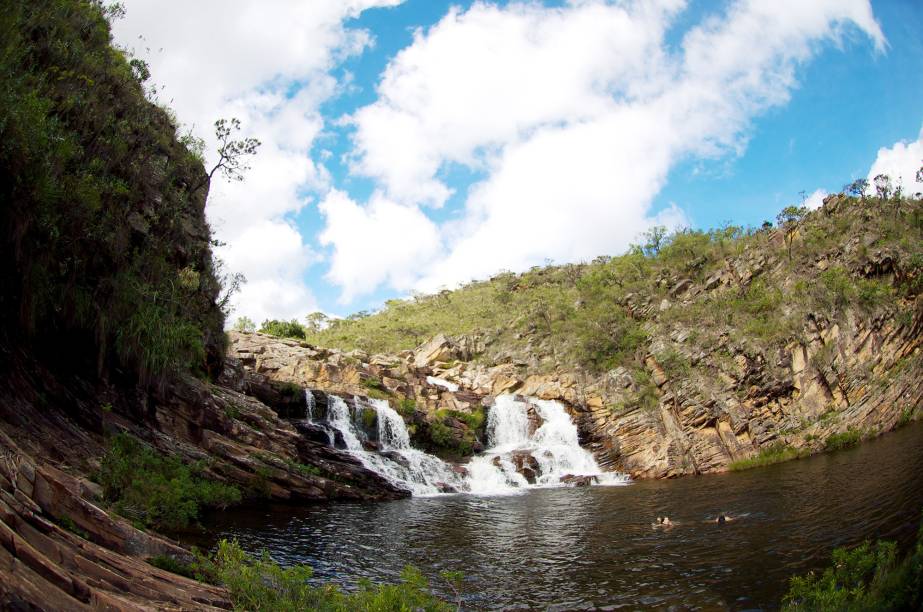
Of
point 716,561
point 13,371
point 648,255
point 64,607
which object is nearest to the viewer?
point 64,607

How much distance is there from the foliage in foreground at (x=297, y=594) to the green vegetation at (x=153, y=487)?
651 centimetres

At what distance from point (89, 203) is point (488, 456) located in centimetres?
3056

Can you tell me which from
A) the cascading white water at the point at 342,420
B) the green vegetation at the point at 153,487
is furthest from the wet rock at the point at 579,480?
the green vegetation at the point at 153,487

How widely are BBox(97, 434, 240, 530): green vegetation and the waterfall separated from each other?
37.5ft

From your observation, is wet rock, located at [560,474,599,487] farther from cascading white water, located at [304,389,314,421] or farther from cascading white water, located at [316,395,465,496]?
cascading white water, located at [304,389,314,421]

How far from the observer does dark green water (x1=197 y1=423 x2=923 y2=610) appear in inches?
550

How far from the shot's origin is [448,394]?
163 ft

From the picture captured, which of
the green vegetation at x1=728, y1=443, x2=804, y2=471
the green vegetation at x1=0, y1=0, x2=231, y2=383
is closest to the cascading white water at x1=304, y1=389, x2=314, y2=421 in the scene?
the green vegetation at x1=0, y1=0, x2=231, y2=383

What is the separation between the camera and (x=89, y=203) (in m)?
18.7

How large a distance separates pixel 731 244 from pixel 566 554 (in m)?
51.8

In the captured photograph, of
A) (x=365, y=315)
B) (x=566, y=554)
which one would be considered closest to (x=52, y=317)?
(x=566, y=554)

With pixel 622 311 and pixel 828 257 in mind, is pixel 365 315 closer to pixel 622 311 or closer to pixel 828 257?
pixel 622 311

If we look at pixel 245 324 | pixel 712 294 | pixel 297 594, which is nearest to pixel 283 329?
pixel 245 324

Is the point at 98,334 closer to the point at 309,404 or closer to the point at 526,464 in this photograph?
the point at 309,404
